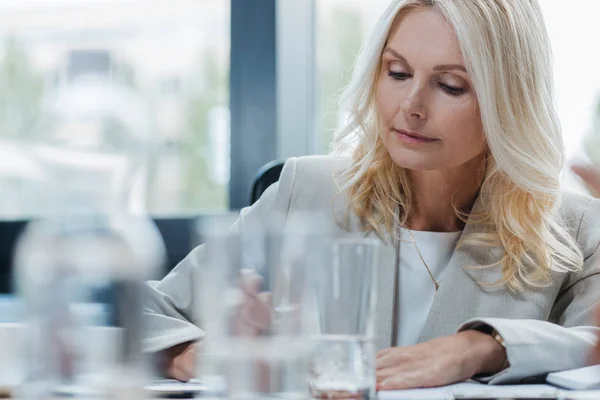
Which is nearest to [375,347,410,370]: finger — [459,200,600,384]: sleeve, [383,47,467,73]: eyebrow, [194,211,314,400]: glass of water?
[459,200,600,384]: sleeve

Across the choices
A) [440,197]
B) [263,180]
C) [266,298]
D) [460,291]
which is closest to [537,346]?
[460,291]

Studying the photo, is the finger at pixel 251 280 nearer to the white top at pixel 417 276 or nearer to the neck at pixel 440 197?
the white top at pixel 417 276

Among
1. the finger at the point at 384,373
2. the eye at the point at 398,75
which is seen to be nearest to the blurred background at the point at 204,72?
the eye at the point at 398,75

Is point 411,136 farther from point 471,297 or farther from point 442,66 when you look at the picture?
point 471,297

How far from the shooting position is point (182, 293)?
1.43m

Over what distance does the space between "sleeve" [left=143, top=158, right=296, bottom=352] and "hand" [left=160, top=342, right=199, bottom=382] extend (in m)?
0.01

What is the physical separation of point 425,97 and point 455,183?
0.26 meters

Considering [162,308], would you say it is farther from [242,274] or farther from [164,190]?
[164,190]

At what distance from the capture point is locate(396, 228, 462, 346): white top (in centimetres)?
165

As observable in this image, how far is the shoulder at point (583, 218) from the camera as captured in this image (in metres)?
1.73

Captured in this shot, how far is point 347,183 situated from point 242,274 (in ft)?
3.31

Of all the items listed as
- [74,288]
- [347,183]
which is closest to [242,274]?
[74,288]

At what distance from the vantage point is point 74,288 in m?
0.74

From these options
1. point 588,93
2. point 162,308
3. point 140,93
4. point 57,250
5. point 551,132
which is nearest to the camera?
point 57,250
